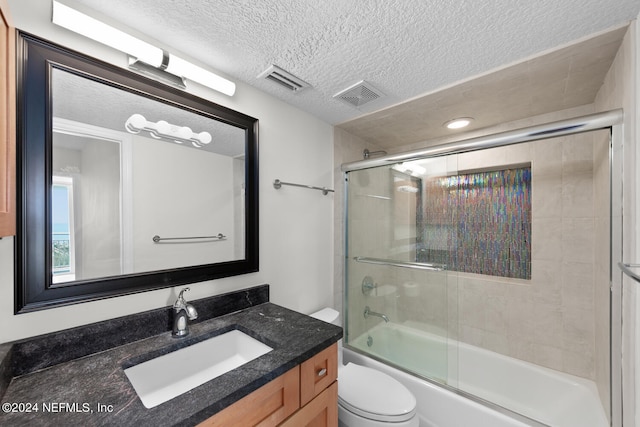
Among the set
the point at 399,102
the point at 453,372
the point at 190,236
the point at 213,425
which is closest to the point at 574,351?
the point at 453,372

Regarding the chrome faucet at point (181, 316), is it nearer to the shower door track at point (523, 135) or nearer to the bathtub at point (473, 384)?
the bathtub at point (473, 384)

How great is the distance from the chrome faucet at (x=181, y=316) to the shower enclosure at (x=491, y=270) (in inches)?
52.9

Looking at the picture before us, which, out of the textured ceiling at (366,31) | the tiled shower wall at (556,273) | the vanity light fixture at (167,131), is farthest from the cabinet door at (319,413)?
the textured ceiling at (366,31)

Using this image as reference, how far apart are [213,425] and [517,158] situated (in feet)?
8.09

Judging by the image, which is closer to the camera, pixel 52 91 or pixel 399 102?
pixel 52 91

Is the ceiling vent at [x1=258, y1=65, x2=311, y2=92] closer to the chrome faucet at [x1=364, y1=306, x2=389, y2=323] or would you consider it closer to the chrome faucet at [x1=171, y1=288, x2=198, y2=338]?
the chrome faucet at [x1=171, y1=288, x2=198, y2=338]

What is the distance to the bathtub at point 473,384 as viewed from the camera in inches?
58.9

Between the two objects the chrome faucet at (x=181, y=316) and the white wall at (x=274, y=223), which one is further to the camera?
the chrome faucet at (x=181, y=316)

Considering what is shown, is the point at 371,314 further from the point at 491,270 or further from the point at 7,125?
the point at 7,125

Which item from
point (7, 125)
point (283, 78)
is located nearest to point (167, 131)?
point (7, 125)

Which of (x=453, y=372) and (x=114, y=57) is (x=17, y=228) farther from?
(x=453, y=372)

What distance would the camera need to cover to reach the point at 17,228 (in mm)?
836

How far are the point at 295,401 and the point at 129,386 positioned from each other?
1.81 ft

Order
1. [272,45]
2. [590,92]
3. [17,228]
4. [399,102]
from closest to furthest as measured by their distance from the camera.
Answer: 1. [17,228]
2. [272,45]
3. [590,92]
4. [399,102]
